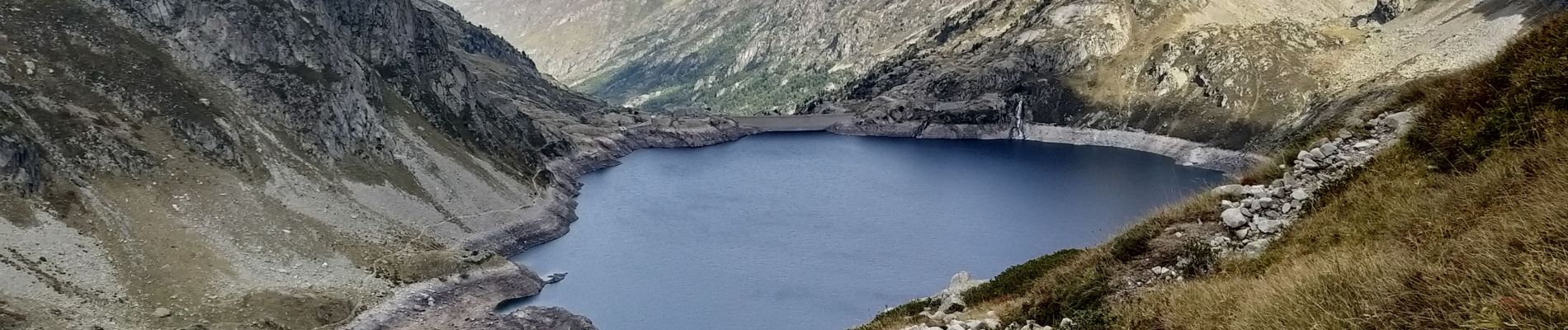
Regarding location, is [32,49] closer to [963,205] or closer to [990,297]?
[990,297]

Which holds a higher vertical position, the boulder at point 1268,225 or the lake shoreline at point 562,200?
the boulder at point 1268,225

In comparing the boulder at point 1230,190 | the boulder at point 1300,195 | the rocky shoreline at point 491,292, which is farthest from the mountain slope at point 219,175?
the boulder at point 1300,195

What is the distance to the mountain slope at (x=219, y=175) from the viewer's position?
2087 inches

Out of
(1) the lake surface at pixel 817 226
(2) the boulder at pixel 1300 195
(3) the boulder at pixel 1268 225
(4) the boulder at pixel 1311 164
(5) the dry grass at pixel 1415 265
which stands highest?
(5) the dry grass at pixel 1415 265

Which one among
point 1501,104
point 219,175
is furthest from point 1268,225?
point 219,175

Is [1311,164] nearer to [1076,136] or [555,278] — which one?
[555,278]

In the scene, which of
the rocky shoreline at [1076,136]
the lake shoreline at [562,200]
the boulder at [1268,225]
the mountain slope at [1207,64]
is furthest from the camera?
the mountain slope at [1207,64]

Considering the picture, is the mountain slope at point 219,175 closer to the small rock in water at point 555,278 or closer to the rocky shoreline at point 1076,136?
the small rock in water at point 555,278

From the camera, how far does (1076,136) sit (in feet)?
560

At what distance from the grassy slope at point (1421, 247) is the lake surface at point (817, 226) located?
3216 cm

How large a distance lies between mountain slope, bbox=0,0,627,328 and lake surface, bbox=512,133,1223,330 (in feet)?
30.0

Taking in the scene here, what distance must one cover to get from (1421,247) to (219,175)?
70250mm

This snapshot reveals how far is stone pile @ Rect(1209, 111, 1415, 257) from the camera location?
47.5 ft

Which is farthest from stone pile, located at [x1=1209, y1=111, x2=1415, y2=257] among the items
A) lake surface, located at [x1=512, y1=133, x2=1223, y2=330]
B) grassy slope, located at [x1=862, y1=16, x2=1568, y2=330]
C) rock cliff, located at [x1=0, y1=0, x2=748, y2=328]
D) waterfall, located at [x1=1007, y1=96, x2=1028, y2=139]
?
waterfall, located at [x1=1007, y1=96, x2=1028, y2=139]
